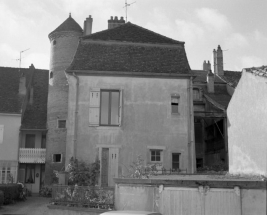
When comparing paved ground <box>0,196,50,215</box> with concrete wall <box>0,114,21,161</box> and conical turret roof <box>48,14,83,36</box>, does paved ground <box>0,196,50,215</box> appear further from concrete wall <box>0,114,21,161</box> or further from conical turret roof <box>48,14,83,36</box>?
conical turret roof <box>48,14,83,36</box>

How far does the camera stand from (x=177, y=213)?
35.6 feet

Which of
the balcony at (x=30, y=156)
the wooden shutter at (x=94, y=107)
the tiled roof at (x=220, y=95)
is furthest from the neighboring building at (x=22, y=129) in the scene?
the tiled roof at (x=220, y=95)

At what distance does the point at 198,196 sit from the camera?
10.6m

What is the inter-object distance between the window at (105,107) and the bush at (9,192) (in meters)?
6.49

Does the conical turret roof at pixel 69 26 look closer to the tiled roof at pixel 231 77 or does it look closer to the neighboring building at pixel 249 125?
the tiled roof at pixel 231 77

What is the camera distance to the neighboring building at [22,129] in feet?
89.2

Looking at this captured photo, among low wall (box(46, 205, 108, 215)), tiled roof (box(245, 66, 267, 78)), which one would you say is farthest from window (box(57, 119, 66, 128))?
tiled roof (box(245, 66, 267, 78))

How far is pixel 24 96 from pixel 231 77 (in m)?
19.0

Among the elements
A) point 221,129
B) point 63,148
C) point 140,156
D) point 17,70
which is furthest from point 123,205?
point 17,70

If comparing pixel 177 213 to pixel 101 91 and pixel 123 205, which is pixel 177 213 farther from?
pixel 101 91

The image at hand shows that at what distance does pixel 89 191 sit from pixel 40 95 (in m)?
19.0

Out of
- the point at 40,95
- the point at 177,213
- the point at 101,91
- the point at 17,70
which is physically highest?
the point at 17,70

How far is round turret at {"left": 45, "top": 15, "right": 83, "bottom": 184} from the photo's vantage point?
81.4ft

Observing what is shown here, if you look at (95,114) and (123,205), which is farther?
(95,114)
